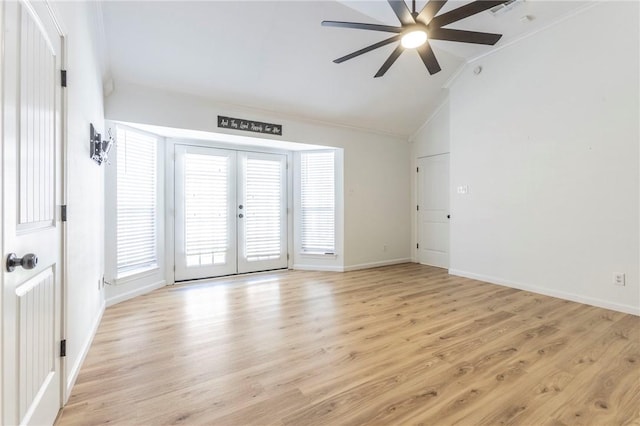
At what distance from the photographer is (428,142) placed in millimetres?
5750

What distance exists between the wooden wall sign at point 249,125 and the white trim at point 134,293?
2.42 metres

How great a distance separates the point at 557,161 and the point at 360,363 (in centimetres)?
355

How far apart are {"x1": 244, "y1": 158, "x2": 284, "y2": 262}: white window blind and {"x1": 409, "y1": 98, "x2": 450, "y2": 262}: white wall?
279cm

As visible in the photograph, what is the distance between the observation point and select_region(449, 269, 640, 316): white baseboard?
3129mm

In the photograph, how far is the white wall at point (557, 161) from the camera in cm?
315

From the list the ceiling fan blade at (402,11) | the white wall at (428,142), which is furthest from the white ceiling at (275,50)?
the ceiling fan blade at (402,11)

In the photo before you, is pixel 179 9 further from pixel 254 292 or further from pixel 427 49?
pixel 254 292

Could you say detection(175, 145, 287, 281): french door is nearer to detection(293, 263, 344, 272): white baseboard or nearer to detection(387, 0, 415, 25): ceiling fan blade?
detection(293, 263, 344, 272): white baseboard

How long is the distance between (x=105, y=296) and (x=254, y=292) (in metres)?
1.70

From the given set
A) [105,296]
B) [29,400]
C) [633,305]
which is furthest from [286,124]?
[633,305]

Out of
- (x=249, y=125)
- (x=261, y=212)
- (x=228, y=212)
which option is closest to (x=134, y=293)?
(x=228, y=212)

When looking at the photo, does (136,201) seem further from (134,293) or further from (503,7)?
(503,7)

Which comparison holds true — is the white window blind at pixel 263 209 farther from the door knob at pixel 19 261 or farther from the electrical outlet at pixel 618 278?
the electrical outlet at pixel 618 278

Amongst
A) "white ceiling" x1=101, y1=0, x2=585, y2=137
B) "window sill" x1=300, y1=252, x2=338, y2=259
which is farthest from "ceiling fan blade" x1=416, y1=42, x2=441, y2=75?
"window sill" x1=300, y1=252, x2=338, y2=259
